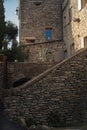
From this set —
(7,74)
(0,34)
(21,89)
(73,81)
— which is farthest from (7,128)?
(0,34)

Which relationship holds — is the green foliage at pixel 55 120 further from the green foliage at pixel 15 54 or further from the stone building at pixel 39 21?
the stone building at pixel 39 21

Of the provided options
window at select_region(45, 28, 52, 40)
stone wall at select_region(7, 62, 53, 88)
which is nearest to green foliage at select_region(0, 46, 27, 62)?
stone wall at select_region(7, 62, 53, 88)

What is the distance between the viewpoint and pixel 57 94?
69.7 ft

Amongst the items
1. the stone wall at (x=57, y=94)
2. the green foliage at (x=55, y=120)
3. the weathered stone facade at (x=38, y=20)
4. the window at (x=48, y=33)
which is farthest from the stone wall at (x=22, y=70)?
the window at (x=48, y=33)

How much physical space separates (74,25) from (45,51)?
11.3ft

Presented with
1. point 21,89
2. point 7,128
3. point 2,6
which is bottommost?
Answer: point 7,128

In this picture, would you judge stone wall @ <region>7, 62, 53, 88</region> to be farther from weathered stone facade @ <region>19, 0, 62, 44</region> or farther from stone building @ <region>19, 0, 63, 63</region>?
weathered stone facade @ <region>19, 0, 62, 44</region>

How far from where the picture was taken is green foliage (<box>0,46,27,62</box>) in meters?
29.6

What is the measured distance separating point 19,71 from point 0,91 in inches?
78.2

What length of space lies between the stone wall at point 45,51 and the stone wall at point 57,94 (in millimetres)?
10552

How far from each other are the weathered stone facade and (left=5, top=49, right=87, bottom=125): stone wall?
540 inches

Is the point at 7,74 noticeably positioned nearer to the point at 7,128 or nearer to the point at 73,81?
the point at 73,81

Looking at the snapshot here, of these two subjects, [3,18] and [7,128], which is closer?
[7,128]

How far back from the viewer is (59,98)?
69.7 feet
